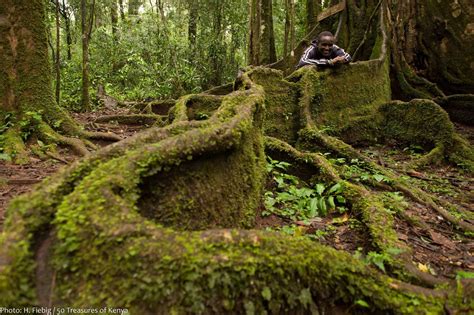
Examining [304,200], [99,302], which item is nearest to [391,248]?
[304,200]

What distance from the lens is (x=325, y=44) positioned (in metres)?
7.04

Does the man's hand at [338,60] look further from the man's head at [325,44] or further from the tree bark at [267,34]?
the tree bark at [267,34]

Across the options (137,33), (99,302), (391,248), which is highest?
(137,33)

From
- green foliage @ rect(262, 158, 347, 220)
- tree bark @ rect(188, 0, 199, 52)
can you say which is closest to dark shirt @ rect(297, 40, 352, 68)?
green foliage @ rect(262, 158, 347, 220)

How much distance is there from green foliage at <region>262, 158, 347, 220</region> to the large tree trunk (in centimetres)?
264

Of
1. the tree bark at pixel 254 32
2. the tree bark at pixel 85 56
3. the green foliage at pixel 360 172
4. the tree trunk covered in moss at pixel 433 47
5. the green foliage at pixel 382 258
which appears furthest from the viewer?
the tree bark at pixel 254 32

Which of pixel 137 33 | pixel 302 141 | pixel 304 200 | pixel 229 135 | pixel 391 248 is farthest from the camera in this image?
pixel 137 33

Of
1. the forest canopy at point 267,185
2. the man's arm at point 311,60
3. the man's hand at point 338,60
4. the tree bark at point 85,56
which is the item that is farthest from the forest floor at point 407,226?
the tree bark at point 85,56

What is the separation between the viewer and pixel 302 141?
5699mm

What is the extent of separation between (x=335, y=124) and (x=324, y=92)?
1.98 ft

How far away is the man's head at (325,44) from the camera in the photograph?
23.0ft

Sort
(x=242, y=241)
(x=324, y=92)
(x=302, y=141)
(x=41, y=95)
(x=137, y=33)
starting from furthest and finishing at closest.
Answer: (x=137, y=33)
(x=324, y=92)
(x=302, y=141)
(x=41, y=95)
(x=242, y=241)

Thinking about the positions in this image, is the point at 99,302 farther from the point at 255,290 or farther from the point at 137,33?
the point at 137,33

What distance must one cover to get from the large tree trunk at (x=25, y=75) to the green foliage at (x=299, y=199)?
264 cm
